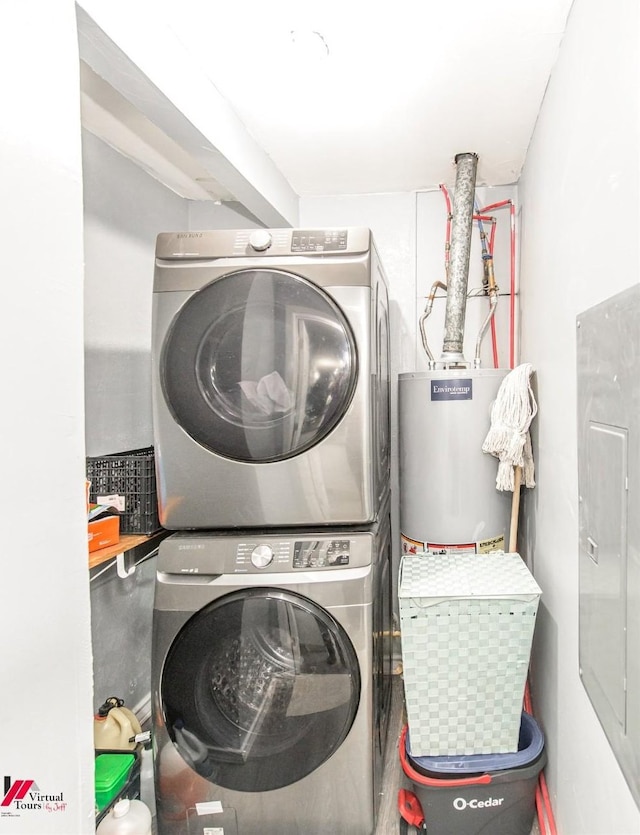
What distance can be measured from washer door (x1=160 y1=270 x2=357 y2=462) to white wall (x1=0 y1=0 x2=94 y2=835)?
0.67m

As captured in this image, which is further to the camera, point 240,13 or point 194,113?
point 194,113

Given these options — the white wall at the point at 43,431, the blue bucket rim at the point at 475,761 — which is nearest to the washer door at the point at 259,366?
the white wall at the point at 43,431

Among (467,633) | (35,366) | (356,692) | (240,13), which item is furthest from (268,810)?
→ (240,13)

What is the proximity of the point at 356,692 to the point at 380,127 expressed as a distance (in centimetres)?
189

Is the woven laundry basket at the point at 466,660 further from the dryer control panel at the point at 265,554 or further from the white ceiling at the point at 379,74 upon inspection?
the white ceiling at the point at 379,74

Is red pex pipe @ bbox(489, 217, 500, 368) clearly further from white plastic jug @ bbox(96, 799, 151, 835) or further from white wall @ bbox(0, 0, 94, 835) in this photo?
white plastic jug @ bbox(96, 799, 151, 835)

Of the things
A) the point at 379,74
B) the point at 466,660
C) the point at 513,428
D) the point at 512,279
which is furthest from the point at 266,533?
the point at 512,279

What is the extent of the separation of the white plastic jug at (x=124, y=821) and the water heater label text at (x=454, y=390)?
5.40ft

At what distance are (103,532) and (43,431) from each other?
2.55ft

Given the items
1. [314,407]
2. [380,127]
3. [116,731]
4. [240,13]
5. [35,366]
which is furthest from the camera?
[380,127]

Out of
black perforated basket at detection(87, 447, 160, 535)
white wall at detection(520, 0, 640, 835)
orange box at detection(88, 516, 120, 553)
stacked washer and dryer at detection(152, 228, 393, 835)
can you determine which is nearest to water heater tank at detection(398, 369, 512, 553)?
white wall at detection(520, 0, 640, 835)

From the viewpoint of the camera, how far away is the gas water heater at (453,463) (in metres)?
2.18

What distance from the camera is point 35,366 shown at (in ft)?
3.35

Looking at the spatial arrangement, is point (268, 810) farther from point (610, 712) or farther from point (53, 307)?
point (53, 307)
